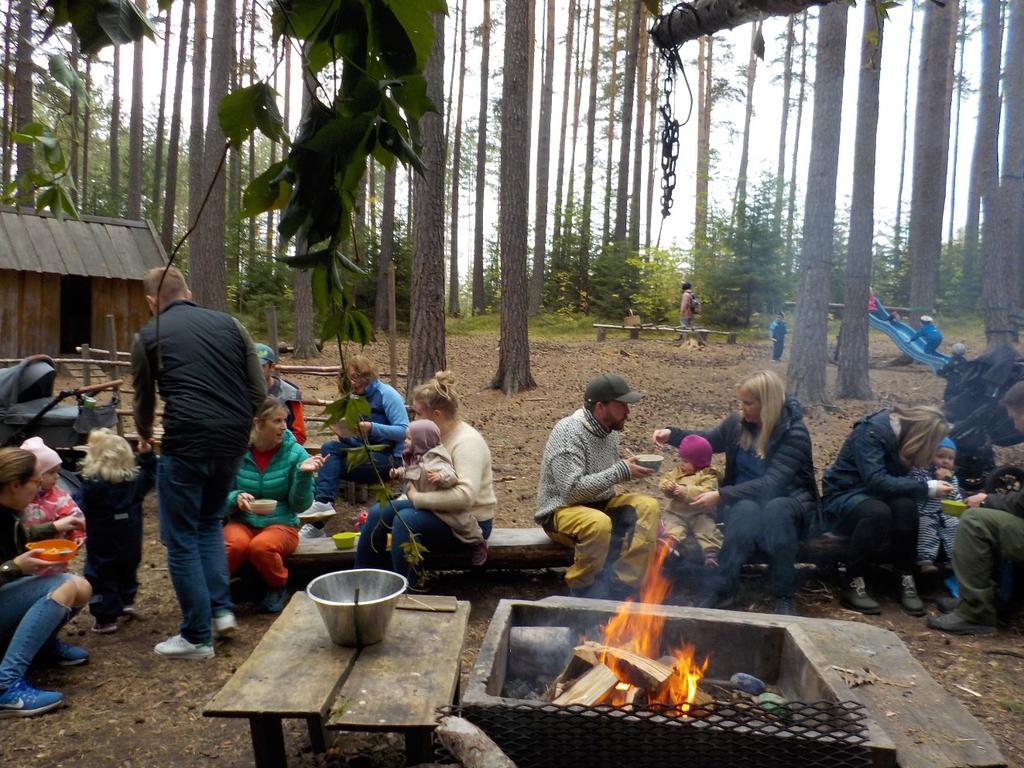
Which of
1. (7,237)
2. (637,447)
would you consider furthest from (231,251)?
(637,447)

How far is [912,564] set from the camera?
15.5ft

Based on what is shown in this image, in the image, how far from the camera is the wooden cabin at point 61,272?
1227 centimetres

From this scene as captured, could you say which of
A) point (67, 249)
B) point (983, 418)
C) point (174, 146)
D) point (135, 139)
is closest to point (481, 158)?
point (174, 146)

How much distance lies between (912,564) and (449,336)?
1477cm

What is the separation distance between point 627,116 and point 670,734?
688 inches

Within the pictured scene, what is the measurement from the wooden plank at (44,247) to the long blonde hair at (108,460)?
32.5ft

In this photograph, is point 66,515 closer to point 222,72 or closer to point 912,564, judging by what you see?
point 912,564

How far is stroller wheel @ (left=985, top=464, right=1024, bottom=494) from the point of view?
4754mm

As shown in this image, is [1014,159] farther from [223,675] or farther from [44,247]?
[44,247]

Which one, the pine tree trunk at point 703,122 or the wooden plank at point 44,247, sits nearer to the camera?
the wooden plank at point 44,247

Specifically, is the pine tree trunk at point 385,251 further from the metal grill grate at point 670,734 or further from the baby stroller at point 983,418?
the metal grill grate at point 670,734

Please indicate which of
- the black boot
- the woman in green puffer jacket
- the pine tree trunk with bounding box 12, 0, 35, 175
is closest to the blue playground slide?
the black boot

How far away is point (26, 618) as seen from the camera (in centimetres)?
342

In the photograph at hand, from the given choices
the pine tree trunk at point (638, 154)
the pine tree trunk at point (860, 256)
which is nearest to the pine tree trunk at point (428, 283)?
the pine tree trunk at point (860, 256)
